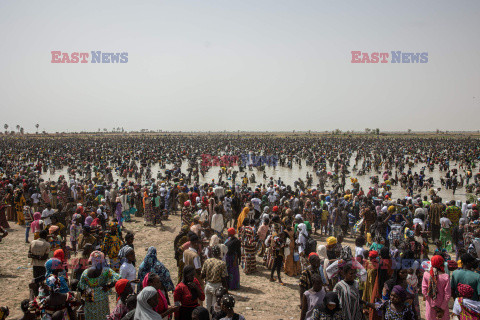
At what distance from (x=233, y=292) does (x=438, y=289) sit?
363cm

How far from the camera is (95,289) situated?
4117mm

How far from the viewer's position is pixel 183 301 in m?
3.97

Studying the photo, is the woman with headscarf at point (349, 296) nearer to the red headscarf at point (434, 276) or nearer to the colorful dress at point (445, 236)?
the red headscarf at point (434, 276)

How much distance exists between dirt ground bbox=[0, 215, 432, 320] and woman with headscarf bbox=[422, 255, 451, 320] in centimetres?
200

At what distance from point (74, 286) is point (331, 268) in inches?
145

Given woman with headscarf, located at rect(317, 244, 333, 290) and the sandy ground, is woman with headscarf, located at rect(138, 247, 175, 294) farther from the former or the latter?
woman with headscarf, located at rect(317, 244, 333, 290)

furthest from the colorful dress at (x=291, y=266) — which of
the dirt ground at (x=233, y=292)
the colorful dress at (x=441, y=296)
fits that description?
the colorful dress at (x=441, y=296)

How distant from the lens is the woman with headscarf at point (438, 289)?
416 cm

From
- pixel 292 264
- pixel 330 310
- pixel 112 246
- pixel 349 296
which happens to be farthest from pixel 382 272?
pixel 112 246

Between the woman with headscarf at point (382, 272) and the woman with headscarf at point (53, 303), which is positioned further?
the woman with headscarf at point (382, 272)

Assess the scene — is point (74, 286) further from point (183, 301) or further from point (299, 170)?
point (299, 170)

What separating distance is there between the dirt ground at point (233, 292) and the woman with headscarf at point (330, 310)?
6.78ft

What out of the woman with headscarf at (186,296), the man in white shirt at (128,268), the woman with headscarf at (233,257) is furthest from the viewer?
the woman with headscarf at (233,257)

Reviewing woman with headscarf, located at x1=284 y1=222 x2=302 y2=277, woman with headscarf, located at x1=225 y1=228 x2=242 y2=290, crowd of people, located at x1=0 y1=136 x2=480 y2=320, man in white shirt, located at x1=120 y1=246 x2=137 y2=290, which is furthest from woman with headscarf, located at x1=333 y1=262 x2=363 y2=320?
woman with headscarf, located at x1=284 y1=222 x2=302 y2=277
